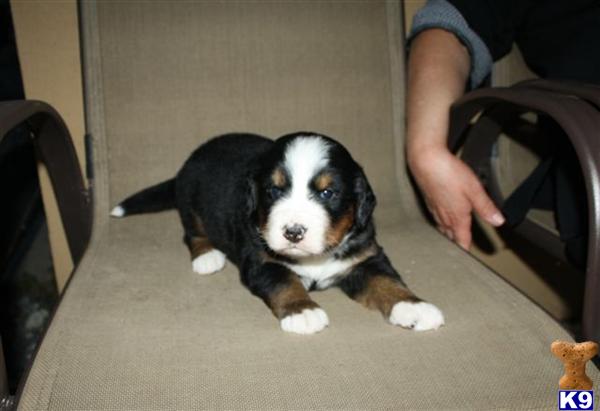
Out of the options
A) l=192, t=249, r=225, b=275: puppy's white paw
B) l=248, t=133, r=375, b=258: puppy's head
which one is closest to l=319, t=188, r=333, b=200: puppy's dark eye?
l=248, t=133, r=375, b=258: puppy's head

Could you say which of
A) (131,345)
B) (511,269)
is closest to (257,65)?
(131,345)

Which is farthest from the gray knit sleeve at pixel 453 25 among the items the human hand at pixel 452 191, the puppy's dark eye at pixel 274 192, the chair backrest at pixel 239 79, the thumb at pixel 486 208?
the puppy's dark eye at pixel 274 192

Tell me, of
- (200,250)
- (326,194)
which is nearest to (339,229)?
(326,194)

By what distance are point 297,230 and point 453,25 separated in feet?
3.76

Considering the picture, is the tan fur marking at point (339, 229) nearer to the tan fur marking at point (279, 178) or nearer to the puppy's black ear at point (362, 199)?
the puppy's black ear at point (362, 199)

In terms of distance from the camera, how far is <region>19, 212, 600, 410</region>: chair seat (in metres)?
1.31

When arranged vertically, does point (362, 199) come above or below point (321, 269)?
above

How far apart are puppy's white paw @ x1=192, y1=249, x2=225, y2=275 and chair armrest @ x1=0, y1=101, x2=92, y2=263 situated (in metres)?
0.47

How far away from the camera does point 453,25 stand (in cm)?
234

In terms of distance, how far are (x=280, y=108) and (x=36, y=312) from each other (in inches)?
64.9

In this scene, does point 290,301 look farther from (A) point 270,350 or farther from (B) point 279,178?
(B) point 279,178

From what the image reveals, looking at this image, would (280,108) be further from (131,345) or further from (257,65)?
(131,345)

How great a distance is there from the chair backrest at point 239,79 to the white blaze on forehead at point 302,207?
27.8 inches

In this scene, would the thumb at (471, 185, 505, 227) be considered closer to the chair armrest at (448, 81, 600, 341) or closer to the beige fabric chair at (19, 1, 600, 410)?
the beige fabric chair at (19, 1, 600, 410)
